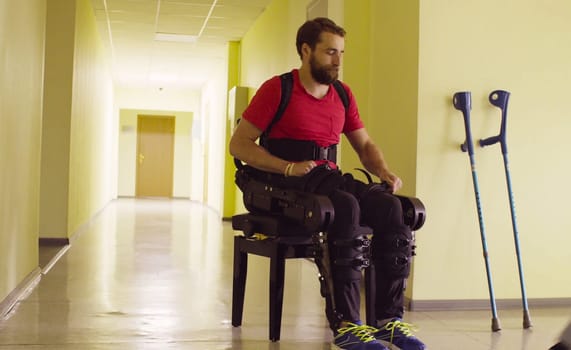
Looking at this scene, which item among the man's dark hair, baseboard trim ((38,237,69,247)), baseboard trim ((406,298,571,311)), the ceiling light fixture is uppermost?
the ceiling light fixture

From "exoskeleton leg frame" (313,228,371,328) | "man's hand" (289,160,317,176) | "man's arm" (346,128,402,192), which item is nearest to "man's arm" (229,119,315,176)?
"man's hand" (289,160,317,176)

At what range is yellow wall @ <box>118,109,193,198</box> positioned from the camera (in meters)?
16.8

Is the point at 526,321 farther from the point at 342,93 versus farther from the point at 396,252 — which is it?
the point at 342,93

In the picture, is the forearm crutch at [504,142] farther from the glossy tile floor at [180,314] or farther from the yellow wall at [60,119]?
the yellow wall at [60,119]

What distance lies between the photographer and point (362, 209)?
249cm

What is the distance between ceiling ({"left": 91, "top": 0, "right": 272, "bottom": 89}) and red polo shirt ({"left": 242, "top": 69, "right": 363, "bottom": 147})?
16.5ft

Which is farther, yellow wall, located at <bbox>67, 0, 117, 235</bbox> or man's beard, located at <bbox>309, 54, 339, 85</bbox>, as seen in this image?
yellow wall, located at <bbox>67, 0, 117, 235</bbox>

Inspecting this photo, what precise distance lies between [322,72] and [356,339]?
3.16ft

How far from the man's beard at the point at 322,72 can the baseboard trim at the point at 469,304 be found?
4.76 feet

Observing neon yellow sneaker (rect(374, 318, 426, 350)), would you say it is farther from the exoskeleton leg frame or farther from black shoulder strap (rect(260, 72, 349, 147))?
black shoulder strap (rect(260, 72, 349, 147))

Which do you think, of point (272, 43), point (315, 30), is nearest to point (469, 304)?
Answer: point (315, 30)

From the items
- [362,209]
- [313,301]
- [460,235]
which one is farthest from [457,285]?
[362,209]

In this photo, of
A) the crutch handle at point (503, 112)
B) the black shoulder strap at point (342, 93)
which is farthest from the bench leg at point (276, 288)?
the crutch handle at point (503, 112)

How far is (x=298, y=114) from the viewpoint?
263 cm
